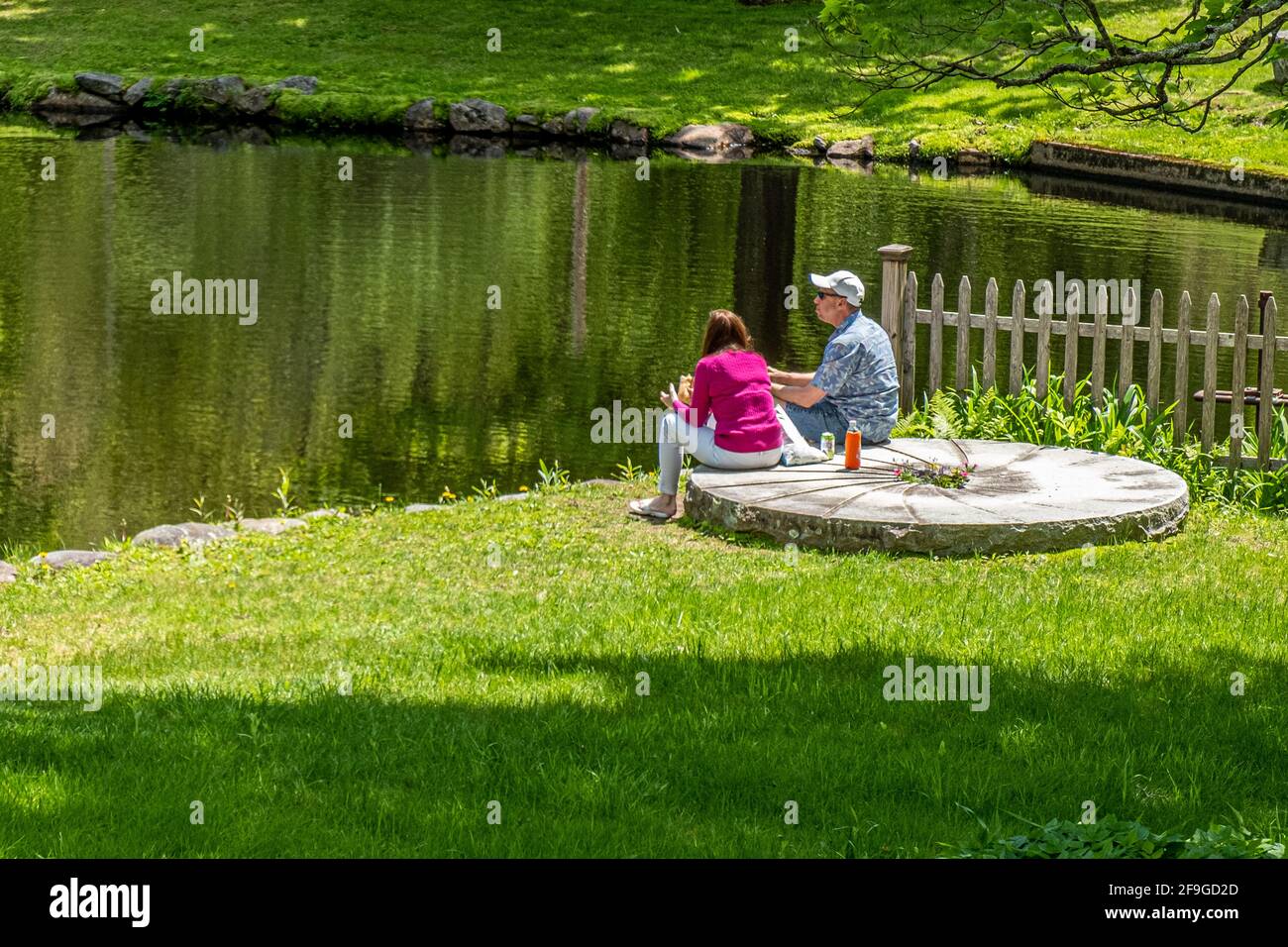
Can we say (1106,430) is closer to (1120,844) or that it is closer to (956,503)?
(956,503)

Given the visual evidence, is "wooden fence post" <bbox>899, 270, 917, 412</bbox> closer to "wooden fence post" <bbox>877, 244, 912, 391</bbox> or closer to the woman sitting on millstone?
"wooden fence post" <bbox>877, 244, 912, 391</bbox>

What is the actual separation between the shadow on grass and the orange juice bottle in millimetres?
4104

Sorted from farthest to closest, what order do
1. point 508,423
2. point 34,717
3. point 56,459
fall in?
point 508,423, point 56,459, point 34,717

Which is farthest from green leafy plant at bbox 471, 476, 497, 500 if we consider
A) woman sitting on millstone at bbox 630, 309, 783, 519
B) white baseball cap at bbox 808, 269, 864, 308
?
white baseball cap at bbox 808, 269, 864, 308

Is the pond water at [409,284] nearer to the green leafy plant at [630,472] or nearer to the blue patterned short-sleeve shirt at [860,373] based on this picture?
the green leafy plant at [630,472]

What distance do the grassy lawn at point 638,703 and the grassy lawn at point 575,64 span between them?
33.0 meters

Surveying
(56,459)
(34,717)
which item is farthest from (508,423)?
(34,717)

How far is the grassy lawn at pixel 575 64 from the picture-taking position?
4491cm

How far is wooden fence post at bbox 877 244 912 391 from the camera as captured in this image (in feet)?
48.9

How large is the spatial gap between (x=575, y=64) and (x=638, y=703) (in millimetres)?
46051

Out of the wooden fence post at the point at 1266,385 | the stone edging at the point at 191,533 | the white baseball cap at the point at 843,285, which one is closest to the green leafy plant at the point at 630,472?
the stone edging at the point at 191,533

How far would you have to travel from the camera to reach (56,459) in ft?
52.5
